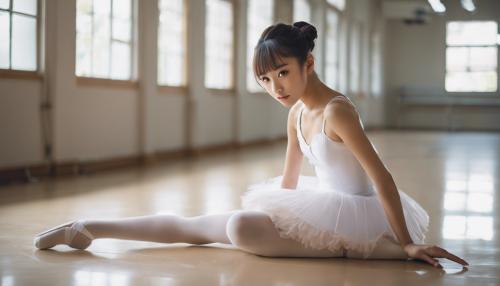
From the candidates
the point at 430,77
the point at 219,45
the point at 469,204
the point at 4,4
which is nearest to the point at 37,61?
the point at 4,4

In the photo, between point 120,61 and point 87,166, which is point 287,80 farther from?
point 120,61

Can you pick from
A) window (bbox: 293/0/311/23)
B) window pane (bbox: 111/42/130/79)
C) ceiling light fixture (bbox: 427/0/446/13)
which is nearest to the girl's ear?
window pane (bbox: 111/42/130/79)

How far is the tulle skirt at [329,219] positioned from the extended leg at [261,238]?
27 mm

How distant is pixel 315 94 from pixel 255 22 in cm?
829

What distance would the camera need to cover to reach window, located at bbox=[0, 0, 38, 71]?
4.99 m

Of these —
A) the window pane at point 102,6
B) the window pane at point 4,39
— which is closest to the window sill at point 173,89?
the window pane at point 102,6

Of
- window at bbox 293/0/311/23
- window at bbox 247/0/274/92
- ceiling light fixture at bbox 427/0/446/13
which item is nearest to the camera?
window at bbox 247/0/274/92

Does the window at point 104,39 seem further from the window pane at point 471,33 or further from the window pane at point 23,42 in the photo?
the window pane at point 471,33

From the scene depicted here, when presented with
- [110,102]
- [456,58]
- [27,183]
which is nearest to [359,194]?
[27,183]

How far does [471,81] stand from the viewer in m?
18.7

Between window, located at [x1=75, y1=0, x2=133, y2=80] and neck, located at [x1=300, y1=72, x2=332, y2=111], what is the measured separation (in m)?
3.64

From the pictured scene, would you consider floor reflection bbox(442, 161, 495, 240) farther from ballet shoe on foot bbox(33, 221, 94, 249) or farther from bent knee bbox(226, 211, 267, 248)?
ballet shoe on foot bbox(33, 221, 94, 249)

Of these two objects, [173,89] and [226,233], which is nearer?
[226,233]

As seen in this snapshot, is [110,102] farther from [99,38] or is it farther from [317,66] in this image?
[317,66]
